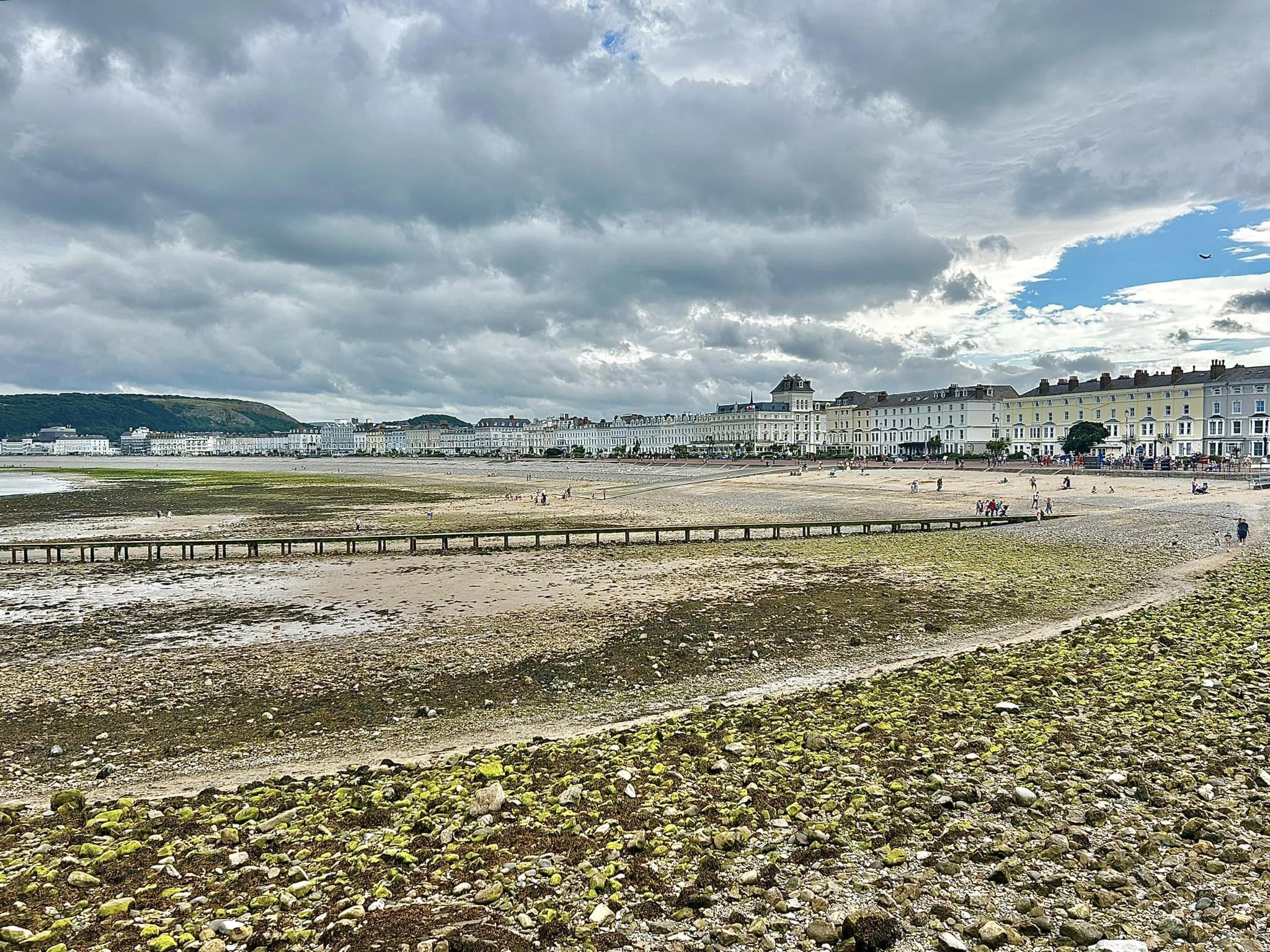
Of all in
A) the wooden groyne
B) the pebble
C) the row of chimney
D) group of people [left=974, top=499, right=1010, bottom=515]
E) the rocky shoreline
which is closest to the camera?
the rocky shoreline

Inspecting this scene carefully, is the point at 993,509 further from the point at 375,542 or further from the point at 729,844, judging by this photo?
the point at 729,844

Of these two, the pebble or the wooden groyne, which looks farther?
the wooden groyne

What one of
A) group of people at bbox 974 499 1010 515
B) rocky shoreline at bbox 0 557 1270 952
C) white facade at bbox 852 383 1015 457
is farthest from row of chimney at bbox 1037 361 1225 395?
rocky shoreline at bbox 0 557 1270 952

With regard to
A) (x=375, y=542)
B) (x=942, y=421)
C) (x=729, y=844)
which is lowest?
(x=375, y=542)

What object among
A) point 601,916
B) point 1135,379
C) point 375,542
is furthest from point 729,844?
point 1135,379

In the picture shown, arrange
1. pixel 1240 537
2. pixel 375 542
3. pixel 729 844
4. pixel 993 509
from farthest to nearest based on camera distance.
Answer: pixel 993 509 < pixel 375 542 < pixel 1240 537 < pixel 729 844

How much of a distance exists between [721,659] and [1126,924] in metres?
7.84

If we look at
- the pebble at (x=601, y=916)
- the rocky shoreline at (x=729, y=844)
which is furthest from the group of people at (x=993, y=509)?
the pebble at (x=601, y=916)

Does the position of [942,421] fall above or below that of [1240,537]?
above

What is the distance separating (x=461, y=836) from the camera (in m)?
6.20

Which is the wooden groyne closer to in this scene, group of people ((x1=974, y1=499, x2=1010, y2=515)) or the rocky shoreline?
group of people ((x1=974, y1=499, x2=1010, y2=515))

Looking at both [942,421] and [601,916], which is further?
[942,421]

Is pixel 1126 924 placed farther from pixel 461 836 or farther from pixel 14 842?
pixel 14 842

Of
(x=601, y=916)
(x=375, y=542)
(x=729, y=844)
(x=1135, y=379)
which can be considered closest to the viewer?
(x=601, y=916)
